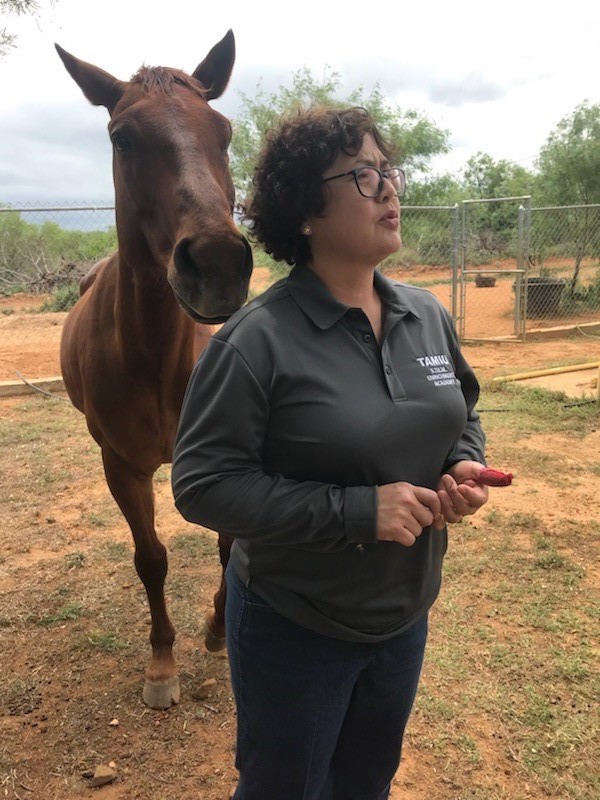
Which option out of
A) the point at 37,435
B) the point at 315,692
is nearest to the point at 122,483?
the point at 315,692

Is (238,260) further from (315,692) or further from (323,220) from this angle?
(315,692)

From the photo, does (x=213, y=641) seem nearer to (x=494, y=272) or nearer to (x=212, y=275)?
(x=212, y=275)

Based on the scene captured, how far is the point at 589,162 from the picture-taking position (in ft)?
41.4

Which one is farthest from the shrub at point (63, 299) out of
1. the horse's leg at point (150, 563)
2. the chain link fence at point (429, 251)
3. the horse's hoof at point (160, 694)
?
the horse's hoof at point (160, 694)

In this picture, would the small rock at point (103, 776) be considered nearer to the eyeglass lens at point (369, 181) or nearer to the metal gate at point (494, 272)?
the eyeglass lens at point (369, 181)

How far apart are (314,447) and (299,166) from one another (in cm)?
60

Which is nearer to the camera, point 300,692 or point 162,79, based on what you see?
point 300,692

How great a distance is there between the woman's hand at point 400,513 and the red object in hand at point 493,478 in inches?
6.6

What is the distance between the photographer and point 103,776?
226 centimetres

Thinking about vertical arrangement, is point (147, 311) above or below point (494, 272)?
below

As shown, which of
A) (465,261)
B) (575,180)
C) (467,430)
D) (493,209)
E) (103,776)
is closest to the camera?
(467,430)

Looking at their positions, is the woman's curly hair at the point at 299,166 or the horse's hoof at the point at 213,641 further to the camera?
the horse's hoof at the point at 213,641

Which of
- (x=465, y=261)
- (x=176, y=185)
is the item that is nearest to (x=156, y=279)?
(x=176, y=185)

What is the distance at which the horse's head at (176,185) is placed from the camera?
1.66 m
